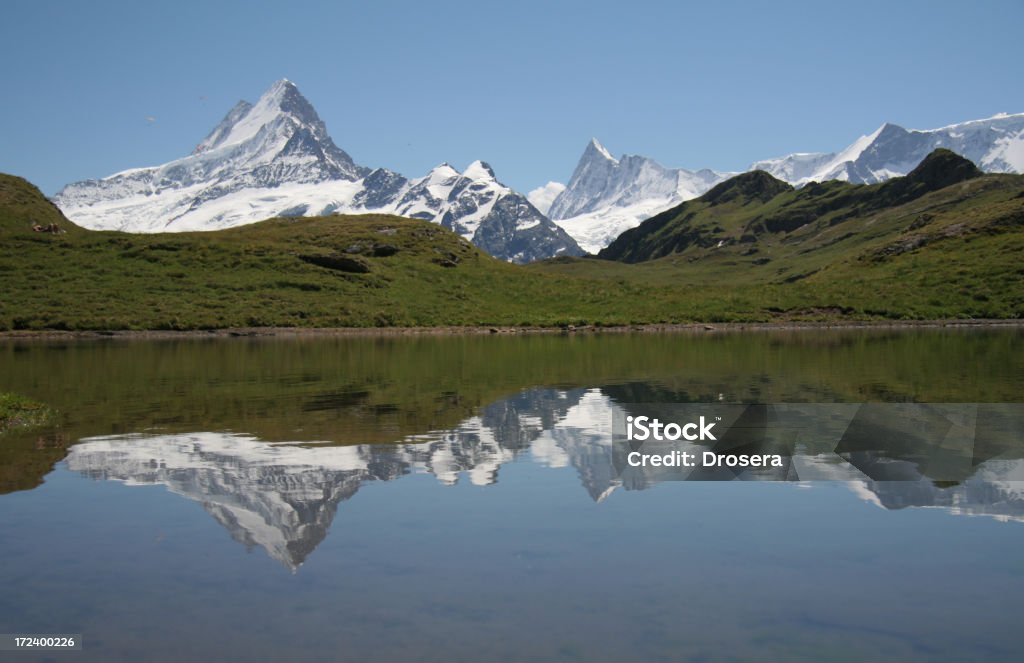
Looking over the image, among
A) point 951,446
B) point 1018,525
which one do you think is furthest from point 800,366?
point 1018,525

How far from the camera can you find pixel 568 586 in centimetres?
1202

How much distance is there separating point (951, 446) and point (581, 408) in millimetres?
12534

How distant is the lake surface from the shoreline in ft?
212

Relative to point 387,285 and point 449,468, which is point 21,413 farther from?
point 387,285

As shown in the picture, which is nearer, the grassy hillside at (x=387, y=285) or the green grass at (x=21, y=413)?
the green grass at (x=21, y=413)

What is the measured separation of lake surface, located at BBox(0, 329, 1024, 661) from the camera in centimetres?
1034

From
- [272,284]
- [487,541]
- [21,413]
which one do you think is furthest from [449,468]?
[272,284]

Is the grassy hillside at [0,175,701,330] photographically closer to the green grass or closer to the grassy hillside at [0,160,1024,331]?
the grassy hillside at [0,160,1024,331]

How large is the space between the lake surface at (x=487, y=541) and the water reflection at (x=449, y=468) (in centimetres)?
10

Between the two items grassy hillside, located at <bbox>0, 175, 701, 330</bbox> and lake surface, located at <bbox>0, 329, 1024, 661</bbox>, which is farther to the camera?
grassy hillside, located at <bbox>0, 175, 701, 330</bbox>

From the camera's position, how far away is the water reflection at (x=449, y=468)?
Answer: 16.0 m

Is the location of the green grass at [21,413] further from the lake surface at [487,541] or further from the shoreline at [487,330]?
the shoreline at [487,330]

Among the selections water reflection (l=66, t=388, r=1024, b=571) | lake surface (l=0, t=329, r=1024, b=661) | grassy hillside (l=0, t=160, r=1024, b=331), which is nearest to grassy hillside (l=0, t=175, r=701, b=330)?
grassy hillside (l=0, t=160, r=1024, b=331)

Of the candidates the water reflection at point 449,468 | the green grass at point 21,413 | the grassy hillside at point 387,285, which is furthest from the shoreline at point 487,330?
the water reflection at point 449,468
